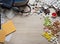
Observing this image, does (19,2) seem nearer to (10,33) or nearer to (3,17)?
(3,17)

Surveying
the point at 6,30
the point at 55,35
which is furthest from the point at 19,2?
the point at 55,35

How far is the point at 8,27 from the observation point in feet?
4.22

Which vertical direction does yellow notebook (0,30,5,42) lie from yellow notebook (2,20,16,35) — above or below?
below

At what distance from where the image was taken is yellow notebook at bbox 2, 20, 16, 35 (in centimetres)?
127

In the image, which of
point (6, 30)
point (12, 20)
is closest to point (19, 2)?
point (12, 20)

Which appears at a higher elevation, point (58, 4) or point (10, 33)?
point (58, 4)

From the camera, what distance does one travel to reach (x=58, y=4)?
144 cm

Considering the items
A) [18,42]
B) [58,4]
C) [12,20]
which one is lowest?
[18,42]

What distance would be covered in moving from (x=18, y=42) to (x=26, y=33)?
92 millimetres

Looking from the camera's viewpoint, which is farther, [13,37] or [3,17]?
[3,17]

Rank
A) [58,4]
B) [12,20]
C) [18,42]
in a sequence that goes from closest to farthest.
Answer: [18,42], [12,20], [58,4]

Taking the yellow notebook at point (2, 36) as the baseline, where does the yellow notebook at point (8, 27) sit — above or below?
above

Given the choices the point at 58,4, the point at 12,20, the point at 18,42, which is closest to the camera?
the point at 18,42

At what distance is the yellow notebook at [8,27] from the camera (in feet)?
4.16
